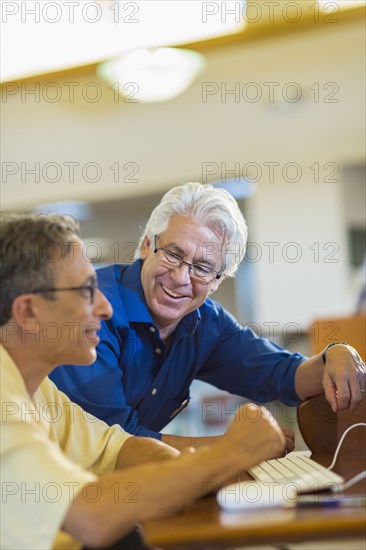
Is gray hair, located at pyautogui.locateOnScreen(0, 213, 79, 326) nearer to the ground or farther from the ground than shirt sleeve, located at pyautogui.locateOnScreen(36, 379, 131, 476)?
farther from the ground

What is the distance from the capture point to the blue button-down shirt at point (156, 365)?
2.05m

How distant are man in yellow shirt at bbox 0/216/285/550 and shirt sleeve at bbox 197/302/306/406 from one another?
0.79m

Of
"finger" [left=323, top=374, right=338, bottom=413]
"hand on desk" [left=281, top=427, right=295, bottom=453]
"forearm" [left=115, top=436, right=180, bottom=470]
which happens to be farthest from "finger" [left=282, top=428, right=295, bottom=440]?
"forearm" [left=115, top=436, right=180, bottom=470]

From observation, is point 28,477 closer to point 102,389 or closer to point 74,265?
point 74,265

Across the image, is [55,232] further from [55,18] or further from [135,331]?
[55,18]

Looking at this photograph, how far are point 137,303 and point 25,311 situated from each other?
0.87 meters

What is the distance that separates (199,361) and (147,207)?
6.57 meters

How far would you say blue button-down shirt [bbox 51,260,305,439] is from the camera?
205 centimetres

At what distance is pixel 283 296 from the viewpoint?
25.0ft

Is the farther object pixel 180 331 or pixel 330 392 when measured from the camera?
pixel 180 331

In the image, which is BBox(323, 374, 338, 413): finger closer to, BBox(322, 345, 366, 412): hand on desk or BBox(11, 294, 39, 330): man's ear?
BBox(322, 345, 366, 412): hand on desk

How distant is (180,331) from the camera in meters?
2.38

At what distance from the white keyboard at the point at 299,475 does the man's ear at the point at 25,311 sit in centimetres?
49

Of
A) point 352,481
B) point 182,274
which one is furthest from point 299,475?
point 182,274
